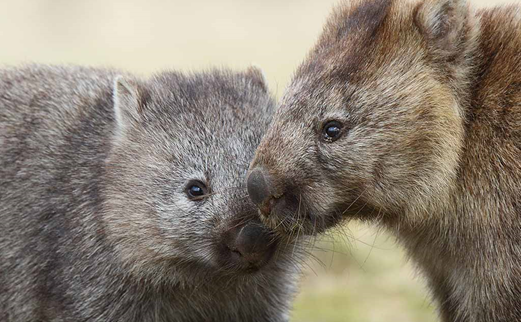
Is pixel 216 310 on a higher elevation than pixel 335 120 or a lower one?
lower

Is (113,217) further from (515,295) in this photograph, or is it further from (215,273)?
(515,295)

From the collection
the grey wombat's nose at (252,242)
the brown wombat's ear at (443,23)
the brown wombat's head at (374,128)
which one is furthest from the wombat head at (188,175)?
the brown wombat's ear at (443,23)

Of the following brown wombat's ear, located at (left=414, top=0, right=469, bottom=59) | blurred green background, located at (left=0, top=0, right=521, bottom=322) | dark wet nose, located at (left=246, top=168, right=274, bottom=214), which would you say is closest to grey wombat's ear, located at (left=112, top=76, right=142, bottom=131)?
dark wet nose, located at (left=246, top=168, right=274, bottom=214)

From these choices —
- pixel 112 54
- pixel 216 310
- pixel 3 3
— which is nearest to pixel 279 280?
pixel 216 310

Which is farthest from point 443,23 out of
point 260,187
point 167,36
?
point 167,36

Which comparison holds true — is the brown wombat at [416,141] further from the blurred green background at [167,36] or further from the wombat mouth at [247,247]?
the blurred green background at [167,36]
